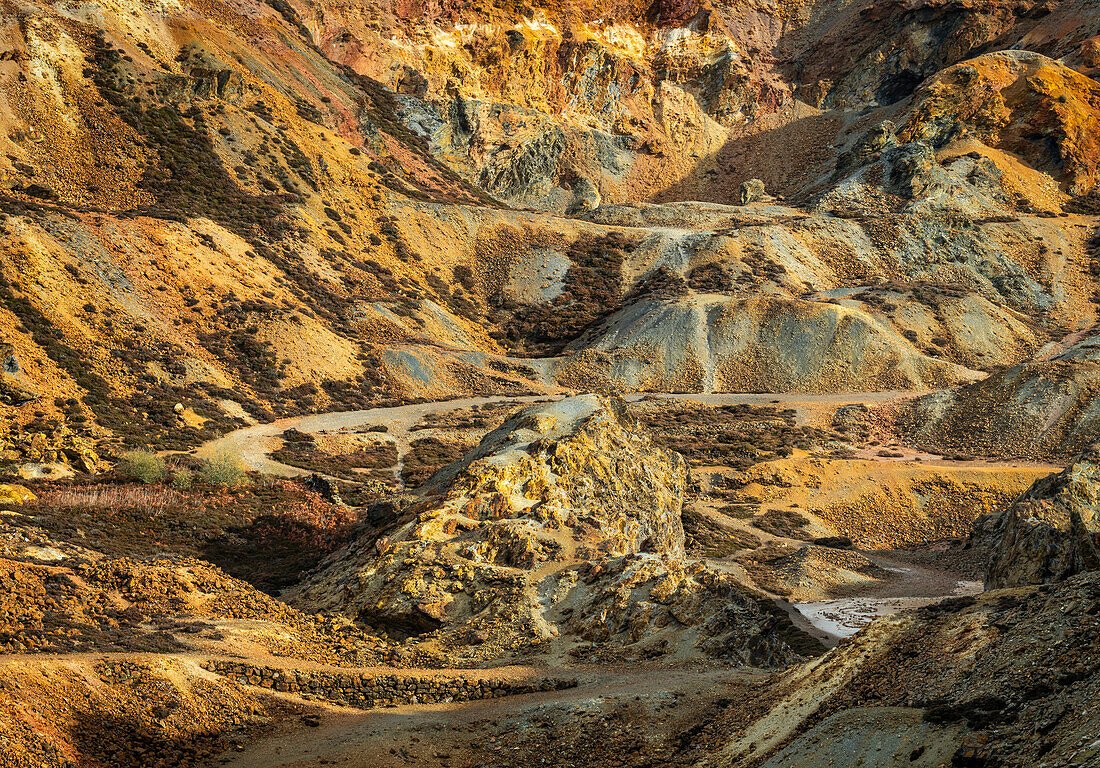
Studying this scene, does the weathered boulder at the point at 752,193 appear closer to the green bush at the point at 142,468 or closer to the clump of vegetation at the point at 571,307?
the clump of vegetation at the point at 571,307

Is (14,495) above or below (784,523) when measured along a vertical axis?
below

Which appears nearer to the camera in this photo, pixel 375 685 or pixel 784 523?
pixel 375 685

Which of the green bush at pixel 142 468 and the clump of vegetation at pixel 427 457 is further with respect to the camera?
the clump of vegetation at pixel 427 457

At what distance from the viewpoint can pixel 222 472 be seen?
127 ft

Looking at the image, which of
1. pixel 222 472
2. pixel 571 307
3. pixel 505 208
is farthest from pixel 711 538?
pixel 505 208

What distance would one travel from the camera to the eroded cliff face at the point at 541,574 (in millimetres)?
20953

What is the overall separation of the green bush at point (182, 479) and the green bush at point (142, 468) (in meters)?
0.55

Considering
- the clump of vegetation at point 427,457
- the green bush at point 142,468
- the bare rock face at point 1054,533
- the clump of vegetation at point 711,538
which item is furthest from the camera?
the clump of vegetation at point 427,457

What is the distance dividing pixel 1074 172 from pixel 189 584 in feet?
345

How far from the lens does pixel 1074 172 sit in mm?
94812

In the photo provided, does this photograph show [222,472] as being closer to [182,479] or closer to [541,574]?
[182,479]

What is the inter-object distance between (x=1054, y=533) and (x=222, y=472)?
33.4 metres

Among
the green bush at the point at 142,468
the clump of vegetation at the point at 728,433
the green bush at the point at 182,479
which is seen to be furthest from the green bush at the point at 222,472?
the clump of vegetation at the point at 728,433

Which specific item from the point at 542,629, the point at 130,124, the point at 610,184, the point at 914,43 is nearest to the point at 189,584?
the point at 542,629
